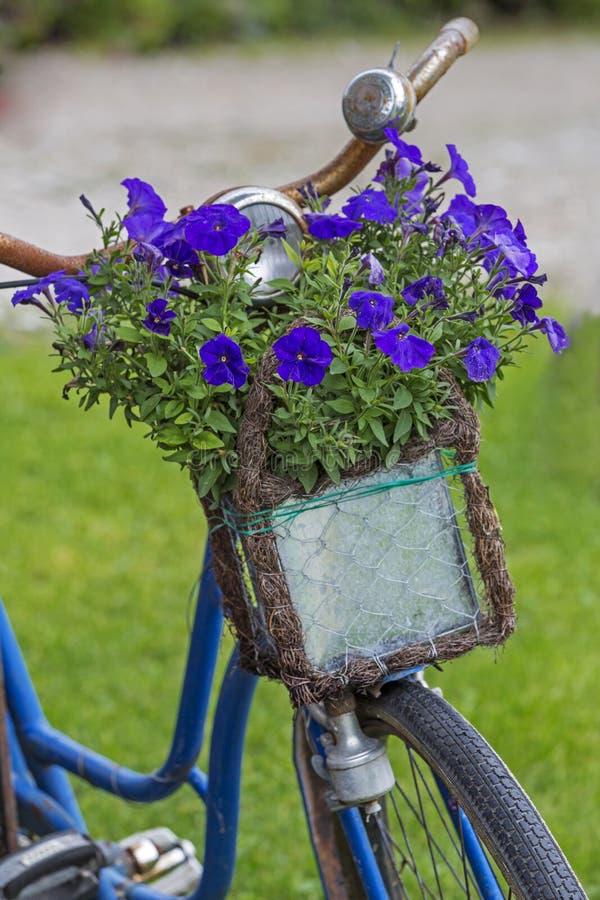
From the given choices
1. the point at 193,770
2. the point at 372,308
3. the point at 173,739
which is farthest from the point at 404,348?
the point at 193,770

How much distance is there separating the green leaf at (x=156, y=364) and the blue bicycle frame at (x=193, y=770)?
44 centimetres

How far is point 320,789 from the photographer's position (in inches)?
67.9

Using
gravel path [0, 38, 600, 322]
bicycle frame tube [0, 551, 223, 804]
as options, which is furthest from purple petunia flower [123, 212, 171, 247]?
gravel path [0, 38, 600, 322]

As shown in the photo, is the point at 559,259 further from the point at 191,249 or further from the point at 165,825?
the point at 191,249

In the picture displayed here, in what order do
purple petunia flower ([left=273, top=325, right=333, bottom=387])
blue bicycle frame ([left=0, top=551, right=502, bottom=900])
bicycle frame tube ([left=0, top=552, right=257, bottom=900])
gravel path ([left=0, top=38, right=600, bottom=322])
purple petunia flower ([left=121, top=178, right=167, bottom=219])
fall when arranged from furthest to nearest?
gravel path ([left=0, top=38, right=600, bottom=322]), bicycle frame tube ([left=0, top=552, right=257, bottom=900]), blue bicycle frame ([left=0, top=551, right=502, bottom=900]), purple petunia flower ([left=121, top=178, right=167, bottom=219]), purple petunia flower ([left=273, top=325, right=333, bottom=387])

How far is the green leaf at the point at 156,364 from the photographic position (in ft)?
4.14

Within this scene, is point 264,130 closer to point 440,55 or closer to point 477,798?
point 440,55

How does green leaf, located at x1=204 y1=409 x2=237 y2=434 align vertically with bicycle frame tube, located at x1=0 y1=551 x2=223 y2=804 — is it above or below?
above

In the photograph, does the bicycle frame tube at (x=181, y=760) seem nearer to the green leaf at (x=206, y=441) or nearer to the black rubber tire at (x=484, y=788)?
the black rubber tire at (x=484, y=788)

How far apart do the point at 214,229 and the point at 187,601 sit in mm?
2445

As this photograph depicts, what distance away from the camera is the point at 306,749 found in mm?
1699

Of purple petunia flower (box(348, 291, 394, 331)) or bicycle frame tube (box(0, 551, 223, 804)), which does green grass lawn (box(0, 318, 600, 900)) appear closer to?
bicycle frame tube (box(0, 551, 223, 804))

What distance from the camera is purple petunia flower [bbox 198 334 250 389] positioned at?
1241mm

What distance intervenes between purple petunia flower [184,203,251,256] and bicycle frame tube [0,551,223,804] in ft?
1.80
